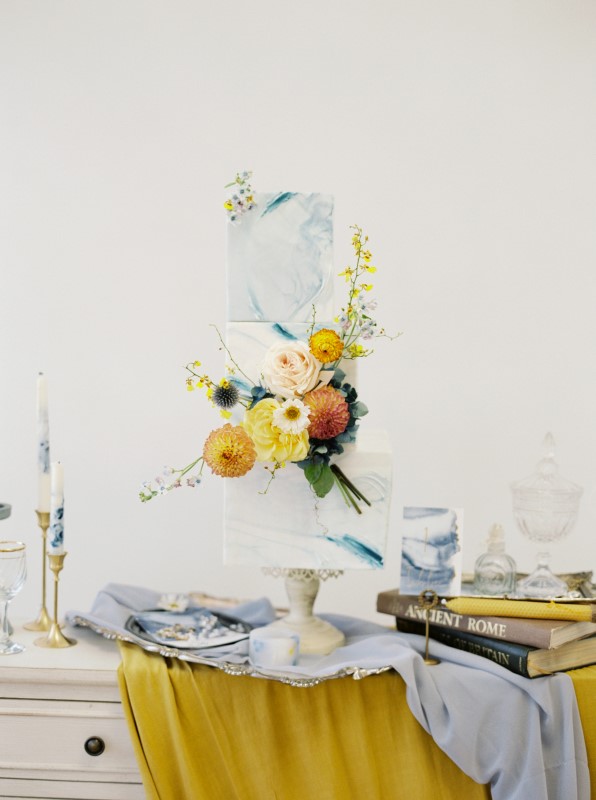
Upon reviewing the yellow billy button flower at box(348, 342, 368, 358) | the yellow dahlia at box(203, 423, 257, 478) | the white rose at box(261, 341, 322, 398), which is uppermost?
the yellow billy button flower at box(348, 342, 368, 358)

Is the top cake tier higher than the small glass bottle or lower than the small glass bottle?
higher

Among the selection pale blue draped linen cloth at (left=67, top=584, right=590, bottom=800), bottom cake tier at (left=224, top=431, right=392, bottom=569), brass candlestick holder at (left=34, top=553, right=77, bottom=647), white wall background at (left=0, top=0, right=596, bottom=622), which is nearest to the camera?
pale blue draped linen cloth at (left=67, top=584, right=590, bottom=800)

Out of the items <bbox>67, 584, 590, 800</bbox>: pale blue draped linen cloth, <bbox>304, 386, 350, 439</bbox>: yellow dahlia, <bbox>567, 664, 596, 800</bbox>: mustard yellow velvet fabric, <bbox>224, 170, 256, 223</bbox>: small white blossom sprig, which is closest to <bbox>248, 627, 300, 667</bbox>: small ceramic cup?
<bbox>67, 584, 590, 800</bbox>: pale blue draped linen cloth

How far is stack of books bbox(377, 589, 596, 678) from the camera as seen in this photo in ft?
5.13

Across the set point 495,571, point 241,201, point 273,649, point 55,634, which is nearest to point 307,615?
point 273,649

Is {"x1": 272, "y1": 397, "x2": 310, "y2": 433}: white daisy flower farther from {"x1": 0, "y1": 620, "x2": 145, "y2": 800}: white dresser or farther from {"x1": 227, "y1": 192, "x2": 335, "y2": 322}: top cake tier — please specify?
{"x1": 0, "y1": 620, "x2": 145, "y2": 800}: white dresser

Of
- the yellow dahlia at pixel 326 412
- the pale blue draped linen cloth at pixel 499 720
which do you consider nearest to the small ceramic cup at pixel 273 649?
the pale blue draped linen cloth at pixel 499 720

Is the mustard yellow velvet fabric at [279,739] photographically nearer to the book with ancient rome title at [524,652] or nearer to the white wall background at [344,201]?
the book with ancient rome title at [524,652]

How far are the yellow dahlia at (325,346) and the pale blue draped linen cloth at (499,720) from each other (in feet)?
1.71

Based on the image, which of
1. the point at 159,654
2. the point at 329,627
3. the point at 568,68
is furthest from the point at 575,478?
the point at 159,654

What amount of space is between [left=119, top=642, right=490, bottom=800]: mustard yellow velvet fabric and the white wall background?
0.77 meters

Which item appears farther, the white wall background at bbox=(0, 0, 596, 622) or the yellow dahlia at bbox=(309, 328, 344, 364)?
the white wall background at bbox=(0, 0, 596, 622)

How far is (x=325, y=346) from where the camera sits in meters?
1.55

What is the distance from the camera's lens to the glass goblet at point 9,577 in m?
1.71
